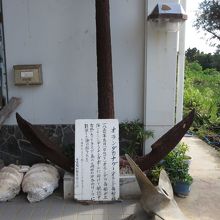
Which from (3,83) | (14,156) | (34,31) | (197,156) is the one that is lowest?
(197,156)

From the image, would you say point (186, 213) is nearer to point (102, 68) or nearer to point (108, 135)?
point (108, 135)

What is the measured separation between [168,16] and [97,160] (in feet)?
6.64

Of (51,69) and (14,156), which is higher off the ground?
(51,69)

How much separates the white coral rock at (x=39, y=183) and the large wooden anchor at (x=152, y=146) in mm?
258

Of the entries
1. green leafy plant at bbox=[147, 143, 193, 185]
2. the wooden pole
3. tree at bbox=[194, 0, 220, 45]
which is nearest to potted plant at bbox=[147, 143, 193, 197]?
green leafy plant at bbox=[147, 143, 193, 185]

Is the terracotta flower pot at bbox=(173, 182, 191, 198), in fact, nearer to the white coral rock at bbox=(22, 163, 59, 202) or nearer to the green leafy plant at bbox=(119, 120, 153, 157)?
the green leafy plant at bbox=(119, 120, 153, 157)

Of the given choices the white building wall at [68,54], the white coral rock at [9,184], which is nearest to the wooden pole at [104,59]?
the white building wall at [68,54]

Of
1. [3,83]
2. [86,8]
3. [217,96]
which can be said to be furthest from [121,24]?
[217,96]

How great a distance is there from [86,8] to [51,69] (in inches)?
39.5

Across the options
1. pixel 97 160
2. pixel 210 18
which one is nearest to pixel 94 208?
pixel 97 160

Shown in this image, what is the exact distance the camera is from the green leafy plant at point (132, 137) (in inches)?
189

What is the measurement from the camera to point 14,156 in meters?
5.03

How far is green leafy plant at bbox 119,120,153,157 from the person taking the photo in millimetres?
4797

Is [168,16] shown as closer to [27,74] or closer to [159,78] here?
[159,78]
